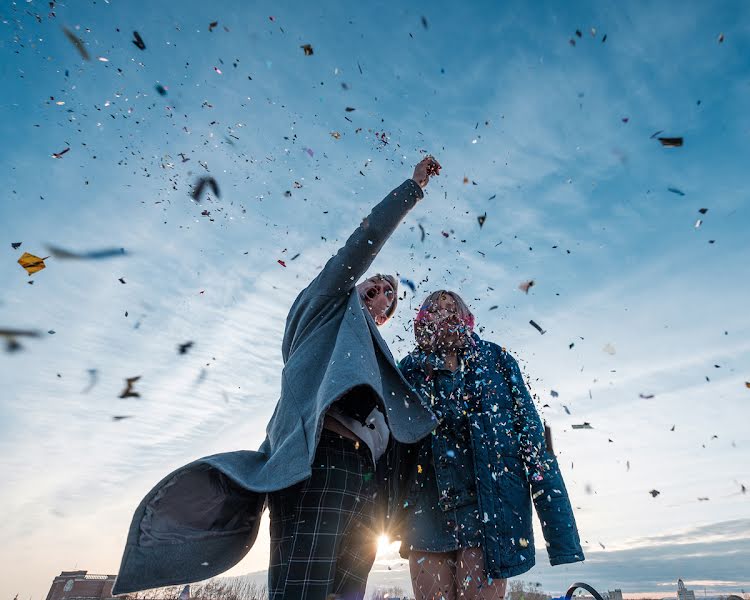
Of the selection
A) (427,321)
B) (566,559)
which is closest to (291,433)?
(427,321)

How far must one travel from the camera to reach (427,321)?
3.89 m

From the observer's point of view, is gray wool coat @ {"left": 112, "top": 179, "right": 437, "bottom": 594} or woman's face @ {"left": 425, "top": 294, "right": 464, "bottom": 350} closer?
gray wool coat @ {"left": 112, "top": 179, "right": 437, "bottom": 594}

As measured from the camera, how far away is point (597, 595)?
9.90 ft

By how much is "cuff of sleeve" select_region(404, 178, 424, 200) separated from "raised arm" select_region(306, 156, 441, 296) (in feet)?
0.34

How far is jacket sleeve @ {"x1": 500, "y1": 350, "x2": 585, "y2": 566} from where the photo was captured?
2965 mm

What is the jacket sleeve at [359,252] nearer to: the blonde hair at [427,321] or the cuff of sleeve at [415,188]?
the cuff of sleeve at [415,188]

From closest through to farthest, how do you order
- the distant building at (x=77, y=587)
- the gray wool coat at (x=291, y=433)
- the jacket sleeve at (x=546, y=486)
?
1. the gray wool coat at (x=291, y=433)
2. the jacket sleeve at (x=546, y=486)
3. the distant building at (x=77, y=587)

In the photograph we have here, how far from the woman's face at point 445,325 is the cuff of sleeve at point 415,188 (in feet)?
3.38

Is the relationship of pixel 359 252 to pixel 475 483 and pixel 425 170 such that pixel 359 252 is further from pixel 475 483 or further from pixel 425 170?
pixel 475 483

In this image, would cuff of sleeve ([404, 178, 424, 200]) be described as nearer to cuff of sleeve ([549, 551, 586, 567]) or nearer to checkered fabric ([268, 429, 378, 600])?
checkered fabric ([268, 429, 378, 600])

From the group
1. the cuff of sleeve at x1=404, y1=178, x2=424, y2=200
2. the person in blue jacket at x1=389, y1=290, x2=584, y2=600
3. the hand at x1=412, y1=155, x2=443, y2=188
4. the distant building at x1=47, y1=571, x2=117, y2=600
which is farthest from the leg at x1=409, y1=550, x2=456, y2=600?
the distant building at x1=47, y1=571, x2=117, y2=600

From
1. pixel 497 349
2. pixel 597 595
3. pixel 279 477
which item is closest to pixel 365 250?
pixel 279 477

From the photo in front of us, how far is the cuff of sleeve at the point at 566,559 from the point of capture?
2880mm

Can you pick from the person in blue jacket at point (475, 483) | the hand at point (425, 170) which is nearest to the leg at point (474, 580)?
the person in blue jacket at point (475, 483)
